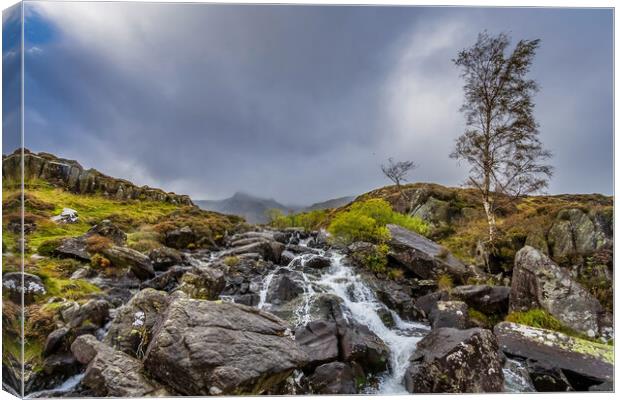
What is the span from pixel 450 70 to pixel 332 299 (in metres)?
5.08

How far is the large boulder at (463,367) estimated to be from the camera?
4.43 meters

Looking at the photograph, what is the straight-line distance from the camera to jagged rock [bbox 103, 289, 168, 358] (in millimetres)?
4598

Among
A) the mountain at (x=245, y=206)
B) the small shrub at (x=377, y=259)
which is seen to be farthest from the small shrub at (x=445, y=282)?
the mountain at (x=245, y=206)

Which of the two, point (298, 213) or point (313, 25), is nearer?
point (313, 25)

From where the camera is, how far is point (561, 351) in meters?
4.87

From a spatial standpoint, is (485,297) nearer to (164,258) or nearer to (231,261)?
(231,261)

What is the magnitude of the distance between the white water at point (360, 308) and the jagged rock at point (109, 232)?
3.13m

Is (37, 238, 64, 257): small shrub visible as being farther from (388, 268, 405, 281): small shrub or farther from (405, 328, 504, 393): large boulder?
(388, 268, 405, 281): small shrub

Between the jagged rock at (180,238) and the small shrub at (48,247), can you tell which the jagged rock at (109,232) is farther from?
the jagged rock at (180,238)

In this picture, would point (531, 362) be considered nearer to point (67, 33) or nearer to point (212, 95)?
point (212, 95)

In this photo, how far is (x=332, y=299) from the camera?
680 cm

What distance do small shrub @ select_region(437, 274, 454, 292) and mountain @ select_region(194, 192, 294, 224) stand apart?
3.84 m

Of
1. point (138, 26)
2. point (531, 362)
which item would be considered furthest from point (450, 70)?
point (138, 26)

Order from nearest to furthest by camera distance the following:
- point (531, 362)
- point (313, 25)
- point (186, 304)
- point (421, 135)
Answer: point (186, 304) → point (531, 362) → point (313, 25) → point (421, 135)
